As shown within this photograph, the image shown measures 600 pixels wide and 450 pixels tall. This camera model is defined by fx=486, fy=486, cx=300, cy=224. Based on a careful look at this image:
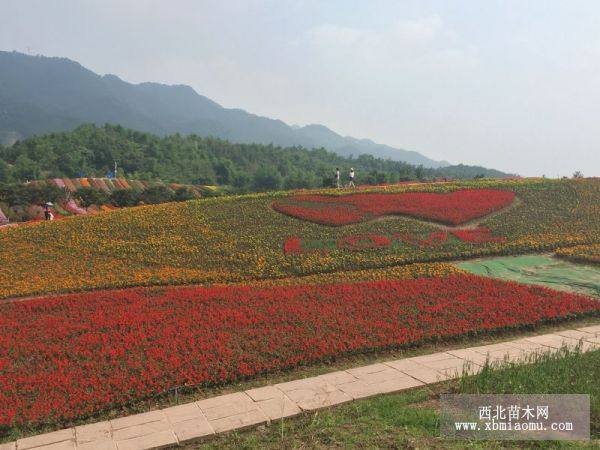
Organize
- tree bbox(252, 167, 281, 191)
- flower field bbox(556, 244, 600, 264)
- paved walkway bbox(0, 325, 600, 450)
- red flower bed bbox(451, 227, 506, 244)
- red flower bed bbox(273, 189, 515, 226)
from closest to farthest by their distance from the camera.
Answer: paved walkway bbox(0, 325, 600, 450)
flower field bbox(556, 244, 600, 264)
red flower bed bbox(451, 227, 506, 244)
red flower bed bbox(273, 189, 515, 226)
tree bbox(252, 167, 281, 191)

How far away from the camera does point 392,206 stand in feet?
61.4

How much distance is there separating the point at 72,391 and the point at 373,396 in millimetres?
3768

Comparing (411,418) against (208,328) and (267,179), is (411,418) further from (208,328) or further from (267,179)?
(267,179)

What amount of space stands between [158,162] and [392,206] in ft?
223

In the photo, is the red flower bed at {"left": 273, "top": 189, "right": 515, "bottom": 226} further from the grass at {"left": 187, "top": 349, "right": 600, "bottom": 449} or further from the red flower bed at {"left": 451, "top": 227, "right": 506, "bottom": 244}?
the grass at {"left": 187, "top": 349, "right": 600, "bottom": 449}

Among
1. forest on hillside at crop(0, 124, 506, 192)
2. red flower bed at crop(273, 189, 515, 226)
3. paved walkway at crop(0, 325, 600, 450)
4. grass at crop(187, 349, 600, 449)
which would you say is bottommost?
paved walkway at crop(0, 325, 600, 450)

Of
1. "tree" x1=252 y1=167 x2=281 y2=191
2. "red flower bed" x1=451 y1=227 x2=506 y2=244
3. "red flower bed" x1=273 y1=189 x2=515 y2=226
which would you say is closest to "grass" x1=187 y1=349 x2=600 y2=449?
"red flower bed" x1=451 y1=227 x2=506 y2=244

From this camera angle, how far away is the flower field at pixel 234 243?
1266 centimetres

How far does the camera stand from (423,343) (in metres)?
8.27

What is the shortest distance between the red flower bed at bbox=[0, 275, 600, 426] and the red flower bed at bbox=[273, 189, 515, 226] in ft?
19.8

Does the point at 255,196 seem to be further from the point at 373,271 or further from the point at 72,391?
the point at 72,391

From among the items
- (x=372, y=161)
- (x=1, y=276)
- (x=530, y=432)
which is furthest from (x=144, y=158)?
(x=530, y=432)

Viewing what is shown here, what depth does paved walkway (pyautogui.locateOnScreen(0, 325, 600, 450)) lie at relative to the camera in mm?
5145

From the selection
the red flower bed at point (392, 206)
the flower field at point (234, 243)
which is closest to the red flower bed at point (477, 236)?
the flower field at point (234, 243)
